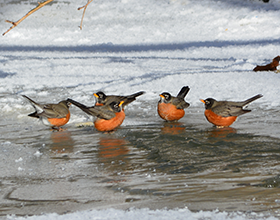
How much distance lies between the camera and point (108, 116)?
6.41 metres

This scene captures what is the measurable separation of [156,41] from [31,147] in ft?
34.8

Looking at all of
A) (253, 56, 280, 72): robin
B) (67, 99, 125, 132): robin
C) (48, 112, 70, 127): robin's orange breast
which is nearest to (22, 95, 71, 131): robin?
(48, 112, 70, 127): robin's orange breast

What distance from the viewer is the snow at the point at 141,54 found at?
864 cm

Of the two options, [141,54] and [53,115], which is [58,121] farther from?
[141,54]

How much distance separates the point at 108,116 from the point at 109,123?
0.36 ft

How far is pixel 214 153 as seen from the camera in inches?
194

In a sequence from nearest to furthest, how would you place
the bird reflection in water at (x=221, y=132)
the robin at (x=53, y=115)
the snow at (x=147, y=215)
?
the snow at (x=147, y=215), the bird reflection in water at (x=221, y=132), the robin at (x=53, y=115)

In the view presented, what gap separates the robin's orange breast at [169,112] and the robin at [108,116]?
0.72 metres

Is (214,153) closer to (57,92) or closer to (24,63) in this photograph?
(57,92)

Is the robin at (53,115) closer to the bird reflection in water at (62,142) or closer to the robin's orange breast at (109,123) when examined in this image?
the bird reflection in water at (62,142)

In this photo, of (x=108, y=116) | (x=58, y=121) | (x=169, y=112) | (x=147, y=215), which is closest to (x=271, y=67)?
(x=169, y=112)

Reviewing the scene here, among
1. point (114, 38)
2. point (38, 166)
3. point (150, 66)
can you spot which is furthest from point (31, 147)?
point (114, 38)

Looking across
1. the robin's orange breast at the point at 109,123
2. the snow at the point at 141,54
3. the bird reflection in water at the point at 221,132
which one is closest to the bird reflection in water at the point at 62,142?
the snow at the point at 141,54

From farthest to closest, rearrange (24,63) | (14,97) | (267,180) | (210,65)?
(24,63) → (210,65) → (14,97) → (267,180)
